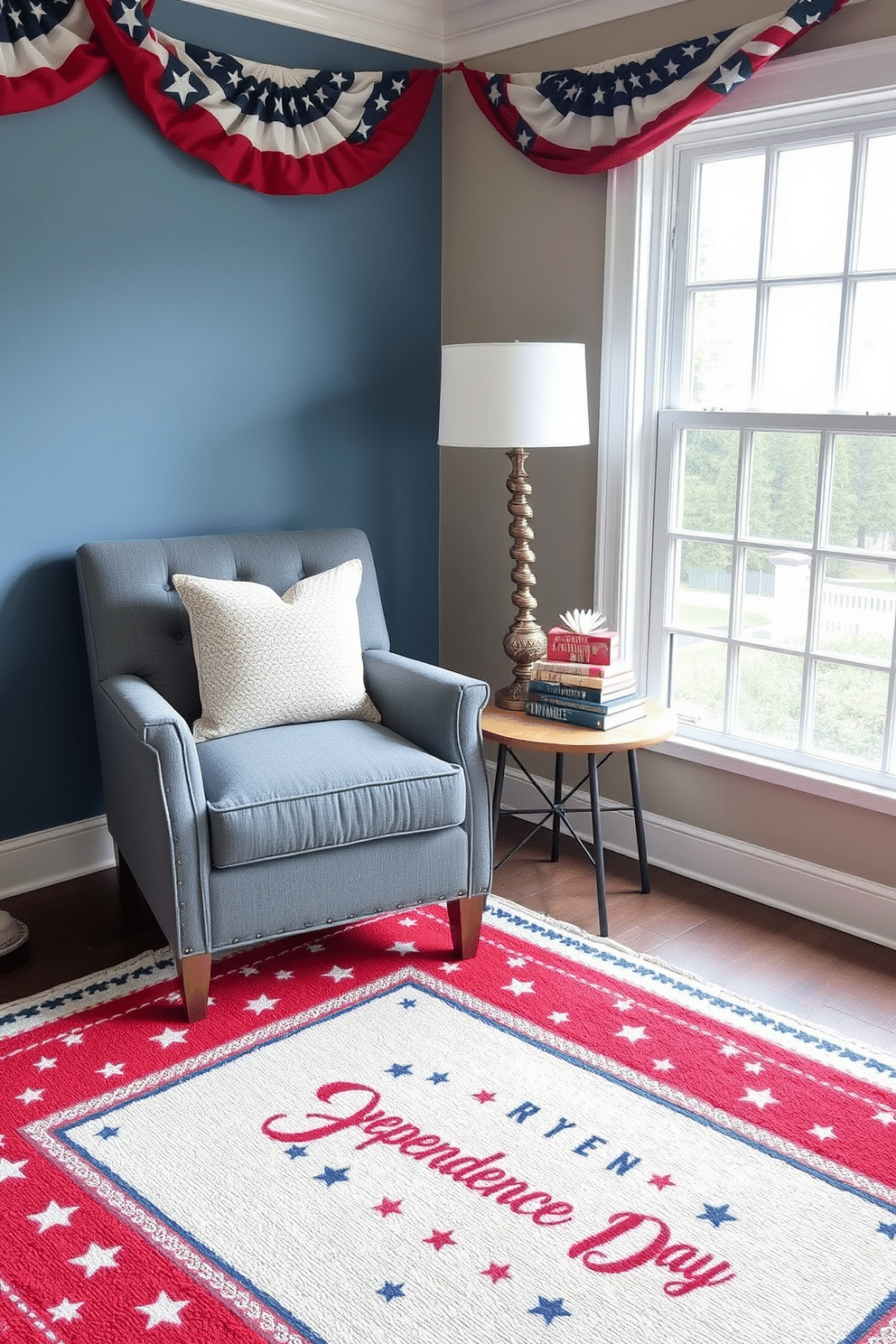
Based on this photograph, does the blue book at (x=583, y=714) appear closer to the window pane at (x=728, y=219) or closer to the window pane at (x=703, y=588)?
the window pane at (x=703, y=588)

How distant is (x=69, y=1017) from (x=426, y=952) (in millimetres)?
780

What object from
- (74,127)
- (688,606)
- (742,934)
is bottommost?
(742,934)

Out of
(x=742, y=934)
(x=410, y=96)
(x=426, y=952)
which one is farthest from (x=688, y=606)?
(x=410, y=96)

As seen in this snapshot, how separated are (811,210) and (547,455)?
965mm

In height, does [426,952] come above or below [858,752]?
below

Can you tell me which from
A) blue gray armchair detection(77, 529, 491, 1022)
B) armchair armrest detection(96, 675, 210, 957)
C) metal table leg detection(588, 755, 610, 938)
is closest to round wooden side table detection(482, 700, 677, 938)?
metal table leg detection(588, 755, 610, 938)

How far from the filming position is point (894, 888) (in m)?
2.75

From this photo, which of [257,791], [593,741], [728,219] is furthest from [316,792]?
[728,219]

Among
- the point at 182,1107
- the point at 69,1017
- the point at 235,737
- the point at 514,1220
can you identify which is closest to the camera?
the point at 514,1220

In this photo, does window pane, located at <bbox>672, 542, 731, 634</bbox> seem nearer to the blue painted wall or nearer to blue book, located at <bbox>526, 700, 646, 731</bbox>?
blue book, located at <bbox>526, 700, 646, 731</bbox>

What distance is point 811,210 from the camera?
2.73 metres

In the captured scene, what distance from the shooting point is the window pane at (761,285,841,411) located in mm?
2750

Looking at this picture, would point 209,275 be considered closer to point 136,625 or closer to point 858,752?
point 136,625

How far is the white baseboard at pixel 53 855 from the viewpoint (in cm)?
301
